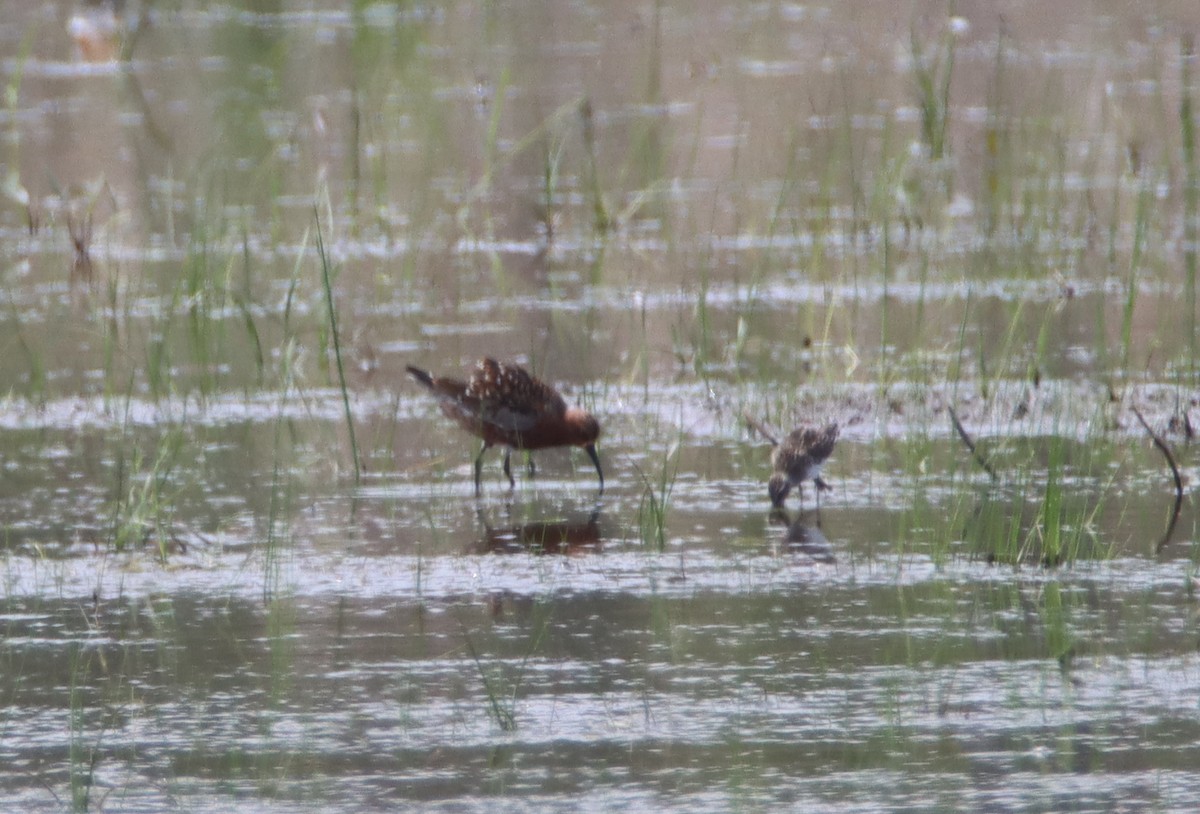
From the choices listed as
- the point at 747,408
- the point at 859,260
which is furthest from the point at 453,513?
the point at 859,260

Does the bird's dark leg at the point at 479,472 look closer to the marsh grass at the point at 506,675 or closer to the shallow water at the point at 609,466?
the shallow water at the point at 609,466

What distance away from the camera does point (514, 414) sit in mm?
6777

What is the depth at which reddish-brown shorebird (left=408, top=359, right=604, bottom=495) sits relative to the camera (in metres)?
6.72

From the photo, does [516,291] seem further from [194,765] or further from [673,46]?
[673,46]

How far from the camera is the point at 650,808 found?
394 centimetres

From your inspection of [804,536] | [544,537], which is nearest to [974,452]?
[804,536]

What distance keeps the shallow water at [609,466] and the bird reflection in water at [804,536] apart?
2cm

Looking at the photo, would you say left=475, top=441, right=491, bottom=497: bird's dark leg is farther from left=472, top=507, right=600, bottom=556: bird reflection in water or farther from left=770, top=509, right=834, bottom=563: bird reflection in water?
left=770, top=509, right=834, bottom=563: bird reflection in water

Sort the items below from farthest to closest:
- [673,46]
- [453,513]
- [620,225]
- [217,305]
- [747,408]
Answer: [673,46]
[620,225]
[217,305]
[747,408]
[453,513]

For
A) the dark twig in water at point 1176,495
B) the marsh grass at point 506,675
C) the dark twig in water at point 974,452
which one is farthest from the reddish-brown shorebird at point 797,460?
the marsh grass at point 506,675

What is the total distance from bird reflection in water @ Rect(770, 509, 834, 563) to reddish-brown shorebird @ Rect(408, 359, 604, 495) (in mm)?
779

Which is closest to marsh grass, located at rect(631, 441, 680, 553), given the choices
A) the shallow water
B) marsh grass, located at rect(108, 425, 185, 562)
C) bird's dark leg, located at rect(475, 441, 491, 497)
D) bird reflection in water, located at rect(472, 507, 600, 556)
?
the shallow water

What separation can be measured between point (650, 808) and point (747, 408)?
3.57 metres

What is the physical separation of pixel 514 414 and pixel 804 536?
1290 mm
